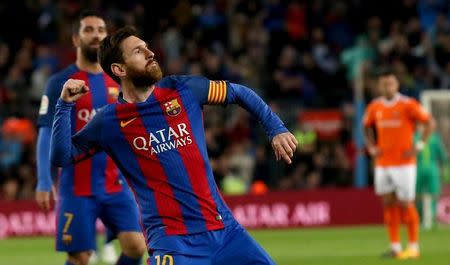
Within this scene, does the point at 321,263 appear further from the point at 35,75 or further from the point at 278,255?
the point at 35,75

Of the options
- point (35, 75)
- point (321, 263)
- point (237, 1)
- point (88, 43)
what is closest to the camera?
point (88, 43)

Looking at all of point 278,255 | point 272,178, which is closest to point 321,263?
point 278,255

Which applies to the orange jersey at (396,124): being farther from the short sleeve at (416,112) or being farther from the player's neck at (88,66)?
the player's neck at (88,66)

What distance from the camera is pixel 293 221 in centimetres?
2131

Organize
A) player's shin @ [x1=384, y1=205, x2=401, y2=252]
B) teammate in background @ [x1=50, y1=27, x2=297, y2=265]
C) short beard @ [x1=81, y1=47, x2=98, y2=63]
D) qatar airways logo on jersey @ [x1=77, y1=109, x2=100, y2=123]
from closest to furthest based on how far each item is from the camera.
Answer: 1. teammate in background @ [x1=50, y1=27, x2=297, y2=265]
2. qatar airways logo on jersey @ [x1=77, y1=109, x2=100, y2=123]
3. short beard @ [x1=81, y1=47, x2=98, y2=63]
4. player's shin @ [x1=384, y1=205, x2=401, y2=252]

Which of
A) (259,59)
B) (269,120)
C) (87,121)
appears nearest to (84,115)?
(87,121)

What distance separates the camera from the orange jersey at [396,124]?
15219mm

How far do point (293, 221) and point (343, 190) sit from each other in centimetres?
107

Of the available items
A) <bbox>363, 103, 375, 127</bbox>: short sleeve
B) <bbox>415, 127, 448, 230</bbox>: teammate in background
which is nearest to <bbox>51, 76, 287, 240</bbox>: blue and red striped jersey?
<bbox>363, 103, 375, 127</bbox>: short sleeve

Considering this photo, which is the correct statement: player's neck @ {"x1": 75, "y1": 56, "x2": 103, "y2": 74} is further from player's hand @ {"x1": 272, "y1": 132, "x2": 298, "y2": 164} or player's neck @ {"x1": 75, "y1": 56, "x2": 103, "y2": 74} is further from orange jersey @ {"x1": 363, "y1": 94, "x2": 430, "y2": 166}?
orange jersey @ {"x1": 363, "y1": 94, "x2": 430, "y2": 166}

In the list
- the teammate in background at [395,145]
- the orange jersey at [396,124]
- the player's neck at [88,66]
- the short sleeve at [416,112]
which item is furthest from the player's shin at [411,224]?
the player's neck at [88,66]

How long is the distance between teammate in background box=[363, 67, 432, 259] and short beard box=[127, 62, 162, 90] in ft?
26.8

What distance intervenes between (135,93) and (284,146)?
0.99 meters

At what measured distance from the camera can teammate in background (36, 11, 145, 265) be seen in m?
9.42
